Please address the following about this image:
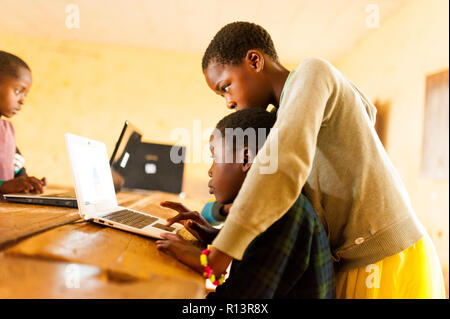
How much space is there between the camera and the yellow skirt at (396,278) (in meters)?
0.65

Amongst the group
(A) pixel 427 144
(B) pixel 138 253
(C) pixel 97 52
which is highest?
(C) pixel 97 52

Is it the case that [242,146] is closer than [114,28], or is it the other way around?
[242,146]

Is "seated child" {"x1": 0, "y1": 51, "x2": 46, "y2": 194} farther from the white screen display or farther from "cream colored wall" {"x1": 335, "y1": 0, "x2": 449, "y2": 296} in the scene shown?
"cream colored wall" {"x1": 335, "y1": 0, "x2": 449, "y2": 296}

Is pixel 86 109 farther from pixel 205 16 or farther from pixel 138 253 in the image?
pixel 138 253

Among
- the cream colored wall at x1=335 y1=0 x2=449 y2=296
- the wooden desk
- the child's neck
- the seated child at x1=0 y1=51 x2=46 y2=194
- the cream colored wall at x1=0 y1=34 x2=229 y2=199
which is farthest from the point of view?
the cream colored wall at x1=0 y1=34 x2=229 y2=199

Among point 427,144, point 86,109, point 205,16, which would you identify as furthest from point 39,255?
point 86,109

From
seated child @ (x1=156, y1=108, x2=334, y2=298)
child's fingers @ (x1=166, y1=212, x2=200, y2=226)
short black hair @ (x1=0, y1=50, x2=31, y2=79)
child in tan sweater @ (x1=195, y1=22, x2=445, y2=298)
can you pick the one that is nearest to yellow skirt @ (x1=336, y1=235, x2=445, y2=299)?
child in tan sweater @ (x1=195, y1=22, x2=445, y2=298)

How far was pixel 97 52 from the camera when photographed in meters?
3.87

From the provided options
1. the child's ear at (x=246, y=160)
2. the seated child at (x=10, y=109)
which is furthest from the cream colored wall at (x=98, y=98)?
the child's ear at (x=246, y=160)

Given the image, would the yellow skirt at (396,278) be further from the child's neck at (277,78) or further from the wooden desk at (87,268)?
the child's neck at (277,78)

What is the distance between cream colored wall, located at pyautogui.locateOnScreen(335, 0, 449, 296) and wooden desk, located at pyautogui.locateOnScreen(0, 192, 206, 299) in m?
2.02

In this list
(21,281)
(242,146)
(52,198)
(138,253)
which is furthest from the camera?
(52,198)

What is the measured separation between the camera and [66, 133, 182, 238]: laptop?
806mm

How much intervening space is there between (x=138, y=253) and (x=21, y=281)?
0.64 feet
